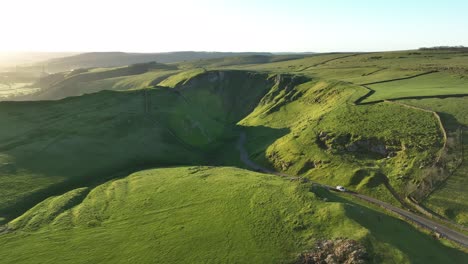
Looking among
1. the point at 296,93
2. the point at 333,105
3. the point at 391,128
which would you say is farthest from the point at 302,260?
the point at 296,93

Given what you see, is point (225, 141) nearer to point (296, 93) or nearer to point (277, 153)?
point (277, 153)

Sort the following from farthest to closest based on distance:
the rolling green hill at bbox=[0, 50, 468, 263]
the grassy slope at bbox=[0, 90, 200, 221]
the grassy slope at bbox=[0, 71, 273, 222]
A: 1. the grassy slope at bbox=[0, 71, 273, 222]
2. the grassy slope at bbox=[0, 90, 200, 221]
3. the rolling green hill at bbox=[0, 50, 468, 263]

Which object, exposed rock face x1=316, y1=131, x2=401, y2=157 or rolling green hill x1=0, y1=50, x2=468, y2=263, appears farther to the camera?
exposed rock face x1=316, y1=131, x2=401, y2=157

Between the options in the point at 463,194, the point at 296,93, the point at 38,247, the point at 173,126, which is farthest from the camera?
the point at 296,93

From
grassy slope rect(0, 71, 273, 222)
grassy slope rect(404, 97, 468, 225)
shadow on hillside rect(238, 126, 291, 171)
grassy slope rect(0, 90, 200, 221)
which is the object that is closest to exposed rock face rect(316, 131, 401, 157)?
grassy slope rect(404, 97, 468, 225)

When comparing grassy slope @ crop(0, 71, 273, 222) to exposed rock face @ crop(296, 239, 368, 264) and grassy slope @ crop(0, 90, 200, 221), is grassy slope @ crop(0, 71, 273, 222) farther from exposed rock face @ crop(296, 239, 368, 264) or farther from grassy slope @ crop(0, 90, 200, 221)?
exposed rock face @ crop(296, 239, 368, 264)

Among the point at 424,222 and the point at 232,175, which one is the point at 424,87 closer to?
the point at 424,222
